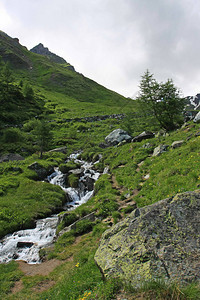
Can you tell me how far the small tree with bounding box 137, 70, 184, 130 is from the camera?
33281mm

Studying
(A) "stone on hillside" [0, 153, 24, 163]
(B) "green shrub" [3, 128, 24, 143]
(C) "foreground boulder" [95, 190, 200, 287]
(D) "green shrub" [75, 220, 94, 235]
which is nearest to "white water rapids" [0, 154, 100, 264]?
(D) "green shrub" [75, 220, 94, 235]

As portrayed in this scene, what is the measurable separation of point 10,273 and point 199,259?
36.5 ft

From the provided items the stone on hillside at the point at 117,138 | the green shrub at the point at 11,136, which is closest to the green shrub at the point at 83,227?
the stone on hillside at the point at 117,138

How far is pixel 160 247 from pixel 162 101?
108 ft

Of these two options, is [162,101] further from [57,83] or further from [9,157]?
[57,83]

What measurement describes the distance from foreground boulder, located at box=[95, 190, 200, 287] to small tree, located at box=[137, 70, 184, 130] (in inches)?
1208

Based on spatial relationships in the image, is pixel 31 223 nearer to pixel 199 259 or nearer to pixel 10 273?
pixel 10 273

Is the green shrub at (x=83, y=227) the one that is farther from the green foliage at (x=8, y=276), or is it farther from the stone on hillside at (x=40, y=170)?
the stone on hillside at (x=40, y=170)

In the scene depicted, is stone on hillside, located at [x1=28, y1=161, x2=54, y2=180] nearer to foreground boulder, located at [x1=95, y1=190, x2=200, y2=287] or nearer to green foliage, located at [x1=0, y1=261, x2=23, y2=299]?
green foliage, located at [x1=0, y1=261, x2=23, y2=299]

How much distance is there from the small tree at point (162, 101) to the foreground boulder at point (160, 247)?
A: 3068 cm

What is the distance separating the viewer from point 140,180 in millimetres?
17828

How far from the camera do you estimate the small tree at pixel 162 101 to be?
109ft

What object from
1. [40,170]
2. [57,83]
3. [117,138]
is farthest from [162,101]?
[57,83]

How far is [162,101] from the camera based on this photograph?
3375 cm
